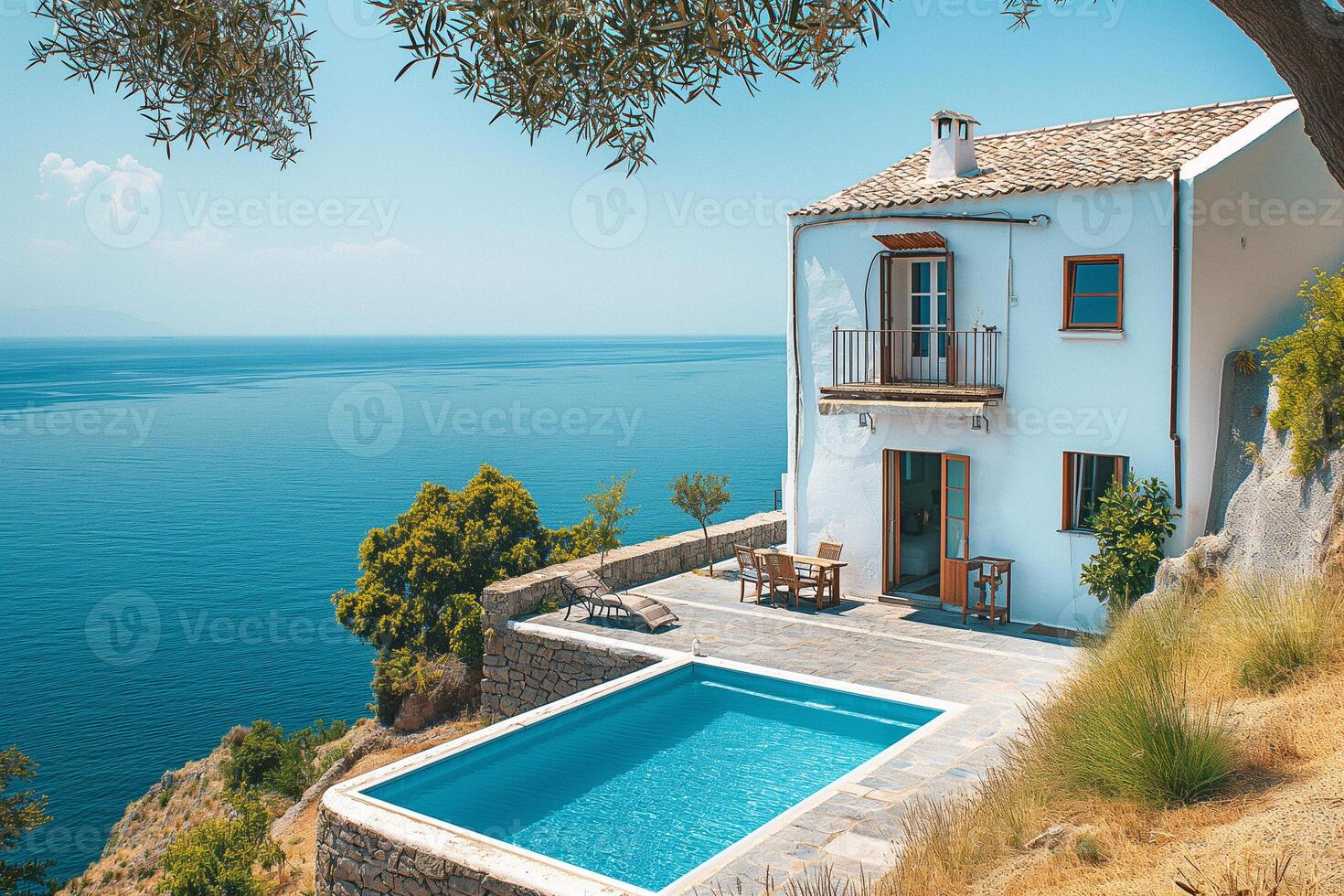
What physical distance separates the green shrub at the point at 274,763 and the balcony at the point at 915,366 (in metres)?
14.2

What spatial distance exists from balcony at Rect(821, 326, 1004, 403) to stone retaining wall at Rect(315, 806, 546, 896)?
377 inches

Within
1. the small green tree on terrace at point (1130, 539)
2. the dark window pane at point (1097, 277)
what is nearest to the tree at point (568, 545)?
the small green tree on terrace at point (1130, 539)

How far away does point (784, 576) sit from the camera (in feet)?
53.2

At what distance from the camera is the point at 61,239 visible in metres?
111

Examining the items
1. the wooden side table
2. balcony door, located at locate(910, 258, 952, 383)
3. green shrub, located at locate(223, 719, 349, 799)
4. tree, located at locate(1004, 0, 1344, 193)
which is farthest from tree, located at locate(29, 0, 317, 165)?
green shrub, located at locate(223, 719, 349, 799)

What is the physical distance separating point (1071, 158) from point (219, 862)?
601 inches

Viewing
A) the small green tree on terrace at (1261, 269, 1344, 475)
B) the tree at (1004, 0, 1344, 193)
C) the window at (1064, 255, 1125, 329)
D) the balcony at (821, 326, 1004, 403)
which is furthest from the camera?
the balcony at (821, 326, 1004, 403)

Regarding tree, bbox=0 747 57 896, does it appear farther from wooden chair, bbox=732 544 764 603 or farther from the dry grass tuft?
the dry grass tuft

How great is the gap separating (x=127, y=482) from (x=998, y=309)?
8666 centimetres

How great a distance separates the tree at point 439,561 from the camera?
21031 millimetres

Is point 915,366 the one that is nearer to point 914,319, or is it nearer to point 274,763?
point 914,319

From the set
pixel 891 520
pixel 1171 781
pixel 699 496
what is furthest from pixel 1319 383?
pixel 699 496

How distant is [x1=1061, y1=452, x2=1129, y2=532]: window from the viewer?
1429 cm

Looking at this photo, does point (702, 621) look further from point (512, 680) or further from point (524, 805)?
point (524, 805)
